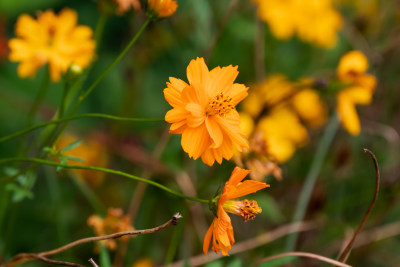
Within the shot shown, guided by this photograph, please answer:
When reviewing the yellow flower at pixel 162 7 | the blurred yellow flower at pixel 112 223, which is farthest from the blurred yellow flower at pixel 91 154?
the yellow flower at pixel 162 7

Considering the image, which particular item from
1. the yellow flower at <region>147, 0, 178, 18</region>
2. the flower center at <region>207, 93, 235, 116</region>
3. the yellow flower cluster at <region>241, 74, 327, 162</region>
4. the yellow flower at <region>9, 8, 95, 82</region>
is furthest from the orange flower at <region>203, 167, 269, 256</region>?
the yellow flower cluster at <region>241, 74, 327, 162</region>

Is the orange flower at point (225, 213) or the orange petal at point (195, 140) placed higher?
the orange petal at point (195, 140)

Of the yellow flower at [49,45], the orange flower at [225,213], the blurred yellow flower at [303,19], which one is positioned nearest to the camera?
the orange flower at [225,213]

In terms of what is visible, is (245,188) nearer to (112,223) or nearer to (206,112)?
(206,112)

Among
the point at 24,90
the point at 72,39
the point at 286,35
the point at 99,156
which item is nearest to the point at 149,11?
the point at 72,39

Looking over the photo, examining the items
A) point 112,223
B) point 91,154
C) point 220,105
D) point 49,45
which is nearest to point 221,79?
point 220,105

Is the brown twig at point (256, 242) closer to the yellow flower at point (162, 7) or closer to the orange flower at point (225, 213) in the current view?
the orange flower at point (225, 213)
